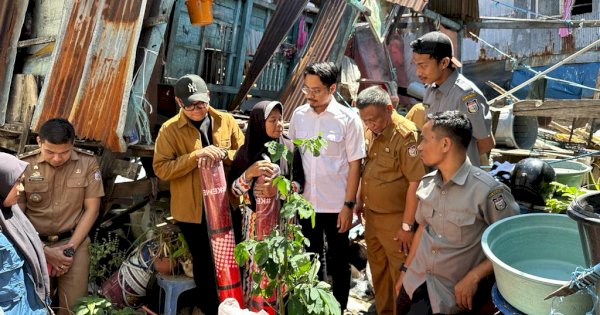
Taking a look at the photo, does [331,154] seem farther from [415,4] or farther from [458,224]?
[415,4]

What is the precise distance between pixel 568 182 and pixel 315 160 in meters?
1.86

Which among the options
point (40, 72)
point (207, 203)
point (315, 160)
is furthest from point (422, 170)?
point (40, 72)

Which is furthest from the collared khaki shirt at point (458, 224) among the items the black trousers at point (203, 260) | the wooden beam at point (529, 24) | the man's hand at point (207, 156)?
the wooden beam at point (529, 24)

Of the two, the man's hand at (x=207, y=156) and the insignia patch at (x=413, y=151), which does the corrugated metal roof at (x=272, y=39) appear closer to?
the man's hand at (x=207, y=156)

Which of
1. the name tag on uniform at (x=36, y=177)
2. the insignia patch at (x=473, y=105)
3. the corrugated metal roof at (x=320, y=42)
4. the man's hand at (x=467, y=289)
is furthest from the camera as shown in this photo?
the corrugated metal roof at (x=320, y=42)

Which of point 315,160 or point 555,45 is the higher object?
point 555,45

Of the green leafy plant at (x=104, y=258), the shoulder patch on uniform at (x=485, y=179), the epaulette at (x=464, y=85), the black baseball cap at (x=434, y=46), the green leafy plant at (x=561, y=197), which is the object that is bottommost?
the green leafy plant at (x=104, y=258)

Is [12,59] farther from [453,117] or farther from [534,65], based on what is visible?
[534,65]

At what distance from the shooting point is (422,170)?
11.0 feet

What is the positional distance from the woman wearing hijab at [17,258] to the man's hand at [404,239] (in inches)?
90.3

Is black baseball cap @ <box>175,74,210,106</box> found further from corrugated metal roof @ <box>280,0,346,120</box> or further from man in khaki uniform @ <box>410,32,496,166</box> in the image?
corrugated metal roof @ <box>280,0,346,120</box>

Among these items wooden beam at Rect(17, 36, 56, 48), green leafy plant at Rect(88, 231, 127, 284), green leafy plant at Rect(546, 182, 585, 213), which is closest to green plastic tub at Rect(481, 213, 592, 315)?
green leafy plant at Rect(546, 182, 585, 213)

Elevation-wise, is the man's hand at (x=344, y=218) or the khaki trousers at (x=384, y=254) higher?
the man's hand at (x=344, y=218)

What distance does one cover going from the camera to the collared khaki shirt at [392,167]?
3.40m
